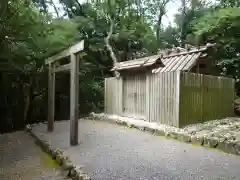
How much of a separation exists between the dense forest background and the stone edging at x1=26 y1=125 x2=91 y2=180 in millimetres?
3133

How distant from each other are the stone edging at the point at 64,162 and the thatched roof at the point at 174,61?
4.13 metres

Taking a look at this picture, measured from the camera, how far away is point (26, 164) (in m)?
4.67

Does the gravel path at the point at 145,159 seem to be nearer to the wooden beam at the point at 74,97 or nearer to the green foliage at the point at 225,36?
the wooden beam at the point at 74,97


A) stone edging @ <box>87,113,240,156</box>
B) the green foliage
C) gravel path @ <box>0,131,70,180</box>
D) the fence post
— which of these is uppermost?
the green foliage

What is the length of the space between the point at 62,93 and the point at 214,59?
294 inches

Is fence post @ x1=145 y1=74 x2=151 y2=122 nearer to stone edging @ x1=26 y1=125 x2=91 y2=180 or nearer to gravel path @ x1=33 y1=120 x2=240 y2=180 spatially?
gravel path @ x1=33 y1=120 x2=240 y2=180

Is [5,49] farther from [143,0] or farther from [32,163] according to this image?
[143,0]

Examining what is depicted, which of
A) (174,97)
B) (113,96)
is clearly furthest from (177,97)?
(113,96)

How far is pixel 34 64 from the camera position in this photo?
34.0ft

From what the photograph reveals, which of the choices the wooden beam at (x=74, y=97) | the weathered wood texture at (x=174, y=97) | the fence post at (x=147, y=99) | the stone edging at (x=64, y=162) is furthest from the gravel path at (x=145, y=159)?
the fence post at (x=147, y=99)

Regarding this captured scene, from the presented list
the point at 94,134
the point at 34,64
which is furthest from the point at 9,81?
the point at 94,134

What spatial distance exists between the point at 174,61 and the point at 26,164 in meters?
6.19

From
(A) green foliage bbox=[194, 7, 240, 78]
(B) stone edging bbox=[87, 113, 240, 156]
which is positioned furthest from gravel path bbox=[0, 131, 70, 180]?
(A) green foliage bbox=[194, 7, 240, 78]

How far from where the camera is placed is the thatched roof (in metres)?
8.28
